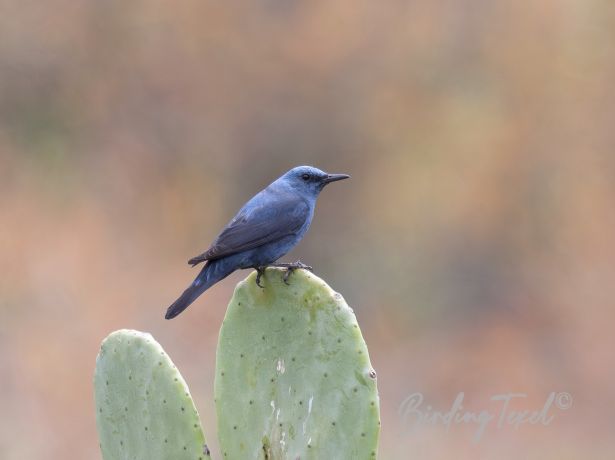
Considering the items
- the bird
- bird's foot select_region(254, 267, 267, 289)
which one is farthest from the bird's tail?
bird's foot select_region(254, 267, 267, 289)

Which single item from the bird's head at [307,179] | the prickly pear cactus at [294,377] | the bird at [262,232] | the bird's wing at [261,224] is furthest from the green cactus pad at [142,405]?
the bird's head at [307,179]

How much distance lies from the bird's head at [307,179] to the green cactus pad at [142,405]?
138 cm

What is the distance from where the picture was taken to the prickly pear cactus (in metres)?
3.75

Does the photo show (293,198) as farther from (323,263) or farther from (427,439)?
(323,263)

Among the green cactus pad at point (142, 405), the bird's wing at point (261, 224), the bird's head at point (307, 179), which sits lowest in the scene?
the green cactus pad at point (142, 405)

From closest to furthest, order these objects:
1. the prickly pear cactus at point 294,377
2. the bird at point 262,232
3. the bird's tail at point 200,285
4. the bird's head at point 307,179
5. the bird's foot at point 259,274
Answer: the prickly pear cactus at point 294,377 → the bird's foot at point 259,274 → the bird's tail at point 200,285 → the bird at point 262,232 → the bird's head at point 307,179

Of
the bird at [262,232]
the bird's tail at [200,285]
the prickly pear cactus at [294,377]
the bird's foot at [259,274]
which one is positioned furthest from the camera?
the bird at [262,232]

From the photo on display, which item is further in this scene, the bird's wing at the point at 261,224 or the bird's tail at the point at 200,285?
the bird's wing at the point at 261,224

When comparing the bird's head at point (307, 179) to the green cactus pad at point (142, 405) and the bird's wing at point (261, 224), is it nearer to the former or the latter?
the bird's wing at point (261, 224)

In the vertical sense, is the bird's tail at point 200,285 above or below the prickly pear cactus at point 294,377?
above

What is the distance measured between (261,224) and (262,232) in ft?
0.16

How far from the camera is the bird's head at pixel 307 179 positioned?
5.06 m

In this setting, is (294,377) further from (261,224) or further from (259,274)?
(261,224)

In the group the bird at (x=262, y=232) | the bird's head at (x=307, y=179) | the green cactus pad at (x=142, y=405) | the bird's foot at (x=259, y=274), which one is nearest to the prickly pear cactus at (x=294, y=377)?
the bird's foot at (x=259, y=274)
